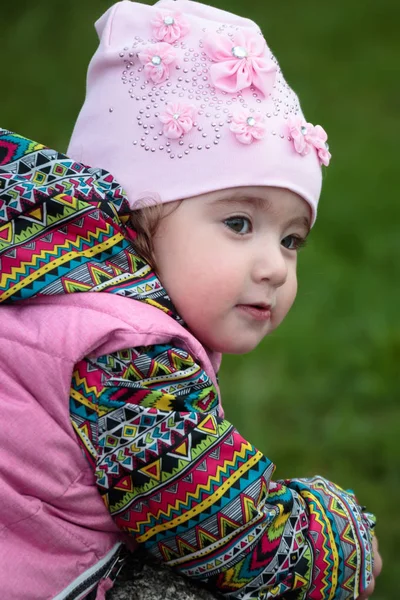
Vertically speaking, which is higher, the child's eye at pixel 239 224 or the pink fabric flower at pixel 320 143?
the pink fabric flower at pixel 320 143

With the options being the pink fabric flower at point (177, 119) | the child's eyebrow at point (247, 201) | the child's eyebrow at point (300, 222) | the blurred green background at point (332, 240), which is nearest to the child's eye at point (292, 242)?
the child's eyebrow at point (300, 222)

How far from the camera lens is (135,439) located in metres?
2.20

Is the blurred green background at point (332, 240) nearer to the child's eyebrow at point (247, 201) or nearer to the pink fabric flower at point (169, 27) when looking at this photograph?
→ the child's eyebrow at point (247, 201)

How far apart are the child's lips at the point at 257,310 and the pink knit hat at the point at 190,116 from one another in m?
0.30

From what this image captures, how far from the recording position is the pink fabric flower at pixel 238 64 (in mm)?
2525

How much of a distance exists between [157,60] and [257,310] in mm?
675

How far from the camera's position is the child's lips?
2.55 metres

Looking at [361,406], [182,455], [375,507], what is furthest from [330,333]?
[182,455]

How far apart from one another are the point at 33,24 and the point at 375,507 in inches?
258

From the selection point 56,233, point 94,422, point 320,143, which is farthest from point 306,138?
point 94,422

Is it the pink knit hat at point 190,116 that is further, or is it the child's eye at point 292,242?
the child's eye at point 292,242

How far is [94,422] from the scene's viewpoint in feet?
7.29

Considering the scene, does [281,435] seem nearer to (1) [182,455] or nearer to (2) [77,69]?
(1) [182,455]

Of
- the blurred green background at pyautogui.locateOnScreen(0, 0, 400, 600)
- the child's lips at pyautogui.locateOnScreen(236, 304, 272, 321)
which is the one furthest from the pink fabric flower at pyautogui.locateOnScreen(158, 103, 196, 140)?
the blurred green background at pyautogui.locateOnScreen(0, 0, 400, 600)
